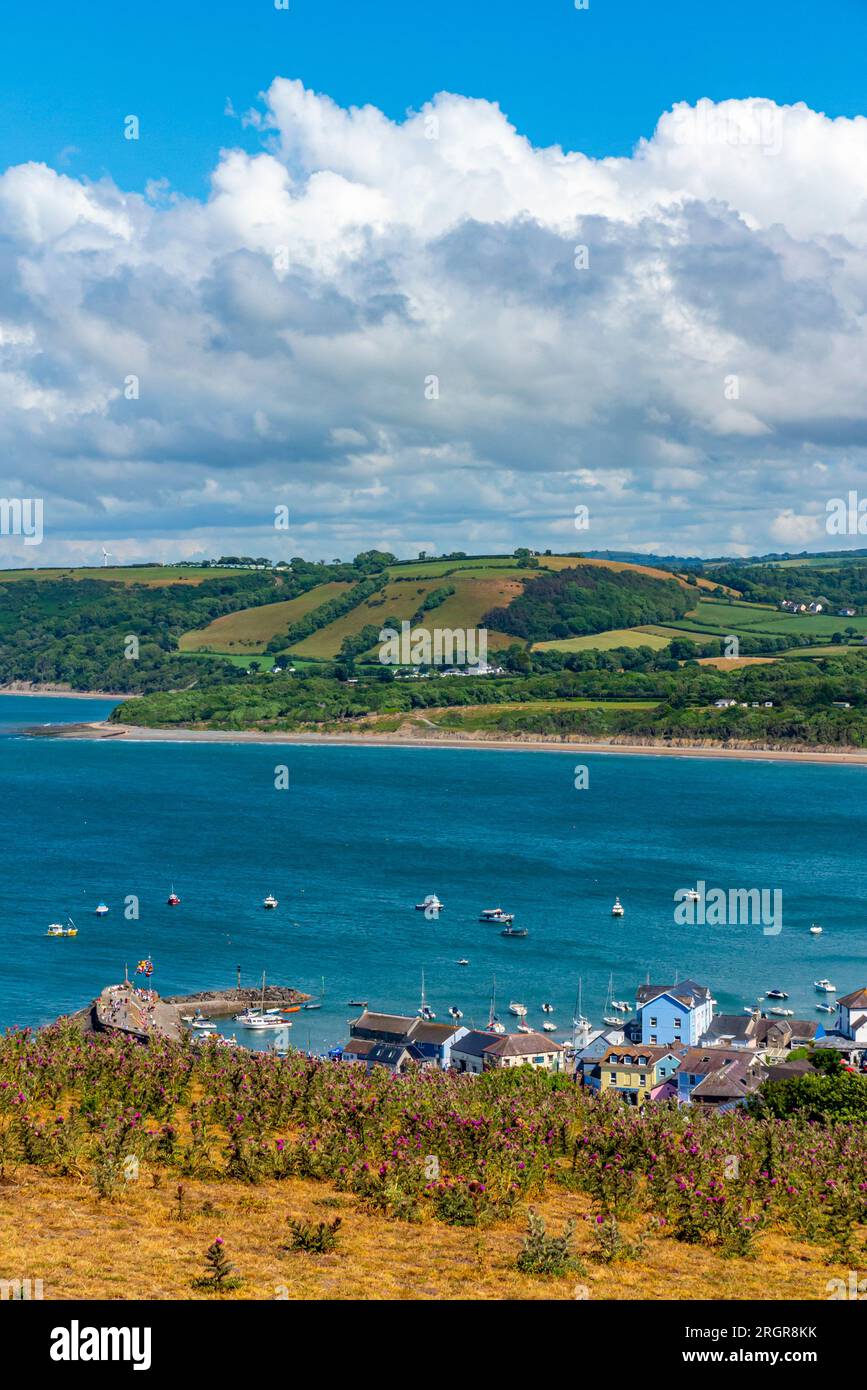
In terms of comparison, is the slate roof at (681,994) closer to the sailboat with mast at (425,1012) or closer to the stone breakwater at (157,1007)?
the sailboat with mast at (425,1012)

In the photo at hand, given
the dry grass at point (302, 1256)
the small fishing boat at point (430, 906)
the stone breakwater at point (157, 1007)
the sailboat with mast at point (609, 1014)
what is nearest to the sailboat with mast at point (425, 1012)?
the stone breakwater at point (157, 1007)

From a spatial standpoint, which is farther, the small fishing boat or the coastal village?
the small fishing boat

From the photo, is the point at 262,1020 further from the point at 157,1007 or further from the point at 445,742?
the point at 445,742

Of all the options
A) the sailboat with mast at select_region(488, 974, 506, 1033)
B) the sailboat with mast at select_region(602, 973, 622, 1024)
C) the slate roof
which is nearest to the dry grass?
the sailboat with mast at select_region(488, 974, 506, 1033)

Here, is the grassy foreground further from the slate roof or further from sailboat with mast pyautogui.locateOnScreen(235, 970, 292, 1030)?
sailboat with mast pyautogui.locateOnScreen(235, 970, 292, 1030)
